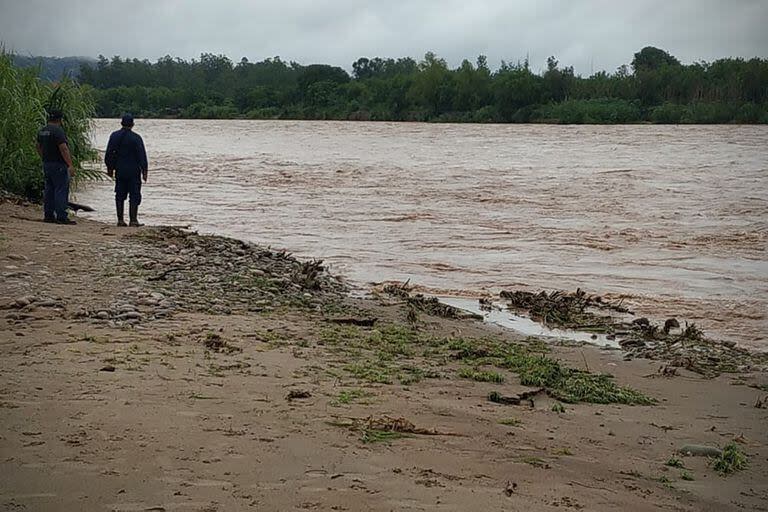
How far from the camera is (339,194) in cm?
2705

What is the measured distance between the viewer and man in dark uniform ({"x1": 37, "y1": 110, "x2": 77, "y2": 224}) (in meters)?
14.0

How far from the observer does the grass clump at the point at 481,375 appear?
697cm

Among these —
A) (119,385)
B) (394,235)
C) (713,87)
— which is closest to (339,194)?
(394,235)

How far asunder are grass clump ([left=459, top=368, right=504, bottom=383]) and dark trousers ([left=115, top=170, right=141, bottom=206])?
31.0ft

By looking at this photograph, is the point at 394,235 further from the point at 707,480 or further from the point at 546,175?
the point at 546,175

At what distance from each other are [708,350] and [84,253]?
7570 millimetres

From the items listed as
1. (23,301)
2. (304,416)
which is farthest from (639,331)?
(23,301)

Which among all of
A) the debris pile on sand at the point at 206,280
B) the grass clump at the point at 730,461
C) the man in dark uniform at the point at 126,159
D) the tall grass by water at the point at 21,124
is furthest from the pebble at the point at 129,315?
the tall grass by water at the point at 21,124

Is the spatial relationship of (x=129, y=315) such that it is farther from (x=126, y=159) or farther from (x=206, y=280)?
(x=126, y=159)

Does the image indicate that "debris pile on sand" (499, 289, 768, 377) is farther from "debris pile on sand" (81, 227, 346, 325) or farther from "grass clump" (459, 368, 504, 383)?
"debris pile on sand" (81, 227, 346, 325)

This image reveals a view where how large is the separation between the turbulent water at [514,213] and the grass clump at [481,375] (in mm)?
4318

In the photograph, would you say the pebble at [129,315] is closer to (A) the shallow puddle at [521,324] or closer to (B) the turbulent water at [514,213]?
(A) the shallow puddle at [521,324]

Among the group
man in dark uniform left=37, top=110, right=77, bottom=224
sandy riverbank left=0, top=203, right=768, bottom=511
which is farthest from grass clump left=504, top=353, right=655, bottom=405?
man in dark uniform left=37, top=110, right=77, bottom=224

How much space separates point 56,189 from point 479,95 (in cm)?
7699
